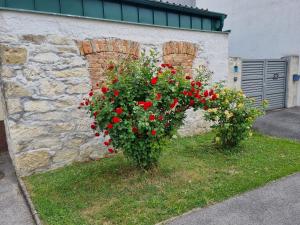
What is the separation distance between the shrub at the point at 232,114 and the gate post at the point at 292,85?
4.76 metres

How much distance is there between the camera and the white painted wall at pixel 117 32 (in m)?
4.18

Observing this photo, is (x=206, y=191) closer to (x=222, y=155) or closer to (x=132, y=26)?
(x=222, y=155)

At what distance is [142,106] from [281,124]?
17.9ft

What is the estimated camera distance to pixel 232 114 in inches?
200

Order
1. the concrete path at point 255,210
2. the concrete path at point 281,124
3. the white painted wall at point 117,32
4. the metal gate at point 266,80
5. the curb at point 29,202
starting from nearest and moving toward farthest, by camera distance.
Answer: the concrete path at point 255,210 → the curb at point 29,202 → the white painted wall at point 117,32 → the concrete path at point 281,124 → the metal gate at point 266,80

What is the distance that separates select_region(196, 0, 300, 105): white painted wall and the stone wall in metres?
5.93

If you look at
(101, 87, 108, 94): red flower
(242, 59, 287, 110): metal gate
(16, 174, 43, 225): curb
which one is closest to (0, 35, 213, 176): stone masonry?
(16, 174, 43, 225): curb

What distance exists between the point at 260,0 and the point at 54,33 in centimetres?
806

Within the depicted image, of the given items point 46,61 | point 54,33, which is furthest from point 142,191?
point 54,33

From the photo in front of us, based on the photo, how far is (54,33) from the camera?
4.48 m

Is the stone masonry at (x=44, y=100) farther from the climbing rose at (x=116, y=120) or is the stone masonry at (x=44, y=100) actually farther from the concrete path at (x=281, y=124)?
the concrete path at (x=281, y=124)

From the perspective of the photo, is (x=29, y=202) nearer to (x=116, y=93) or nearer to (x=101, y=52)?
(x=116, y=93)

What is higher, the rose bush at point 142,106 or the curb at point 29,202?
the rose bush at point 142,106

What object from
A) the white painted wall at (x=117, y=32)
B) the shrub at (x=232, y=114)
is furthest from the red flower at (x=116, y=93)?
the shrub at (x=232, y=114)
